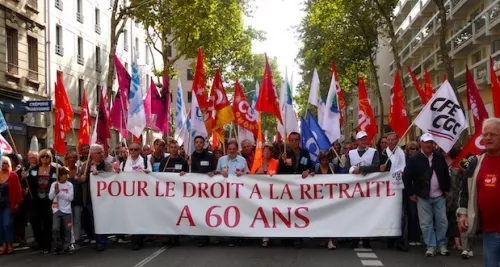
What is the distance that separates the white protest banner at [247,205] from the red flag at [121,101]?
3.37 metres

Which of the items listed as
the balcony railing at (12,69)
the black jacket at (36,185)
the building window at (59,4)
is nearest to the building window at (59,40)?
the building window at (59,4)

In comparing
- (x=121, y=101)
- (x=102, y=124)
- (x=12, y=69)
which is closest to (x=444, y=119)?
(x=102, y=124)

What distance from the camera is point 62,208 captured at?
971cm

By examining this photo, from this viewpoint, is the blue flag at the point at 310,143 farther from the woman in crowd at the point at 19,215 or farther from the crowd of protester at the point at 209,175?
the woman in crowd at the point at 19,215

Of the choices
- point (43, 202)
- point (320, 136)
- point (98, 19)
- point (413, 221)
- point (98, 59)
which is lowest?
point (413, 221)

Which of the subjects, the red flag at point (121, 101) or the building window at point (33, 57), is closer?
the red flag at point (121, 101)

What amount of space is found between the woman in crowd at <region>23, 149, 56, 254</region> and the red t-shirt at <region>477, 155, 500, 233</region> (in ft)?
23.0

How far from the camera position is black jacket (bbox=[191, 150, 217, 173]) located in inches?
415

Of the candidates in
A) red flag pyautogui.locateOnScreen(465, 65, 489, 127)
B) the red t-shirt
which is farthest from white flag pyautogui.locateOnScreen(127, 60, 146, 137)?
the red t-shirt

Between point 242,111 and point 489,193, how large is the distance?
9591 millimetres

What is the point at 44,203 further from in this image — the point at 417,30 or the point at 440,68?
the point at 417,30

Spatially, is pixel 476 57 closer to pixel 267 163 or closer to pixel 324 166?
pixel 324 166

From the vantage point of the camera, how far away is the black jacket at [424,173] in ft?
30.1

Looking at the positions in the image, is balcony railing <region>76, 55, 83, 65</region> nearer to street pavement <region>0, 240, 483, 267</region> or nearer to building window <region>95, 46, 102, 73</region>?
building window <region>95, 46, 102, 73</region>
